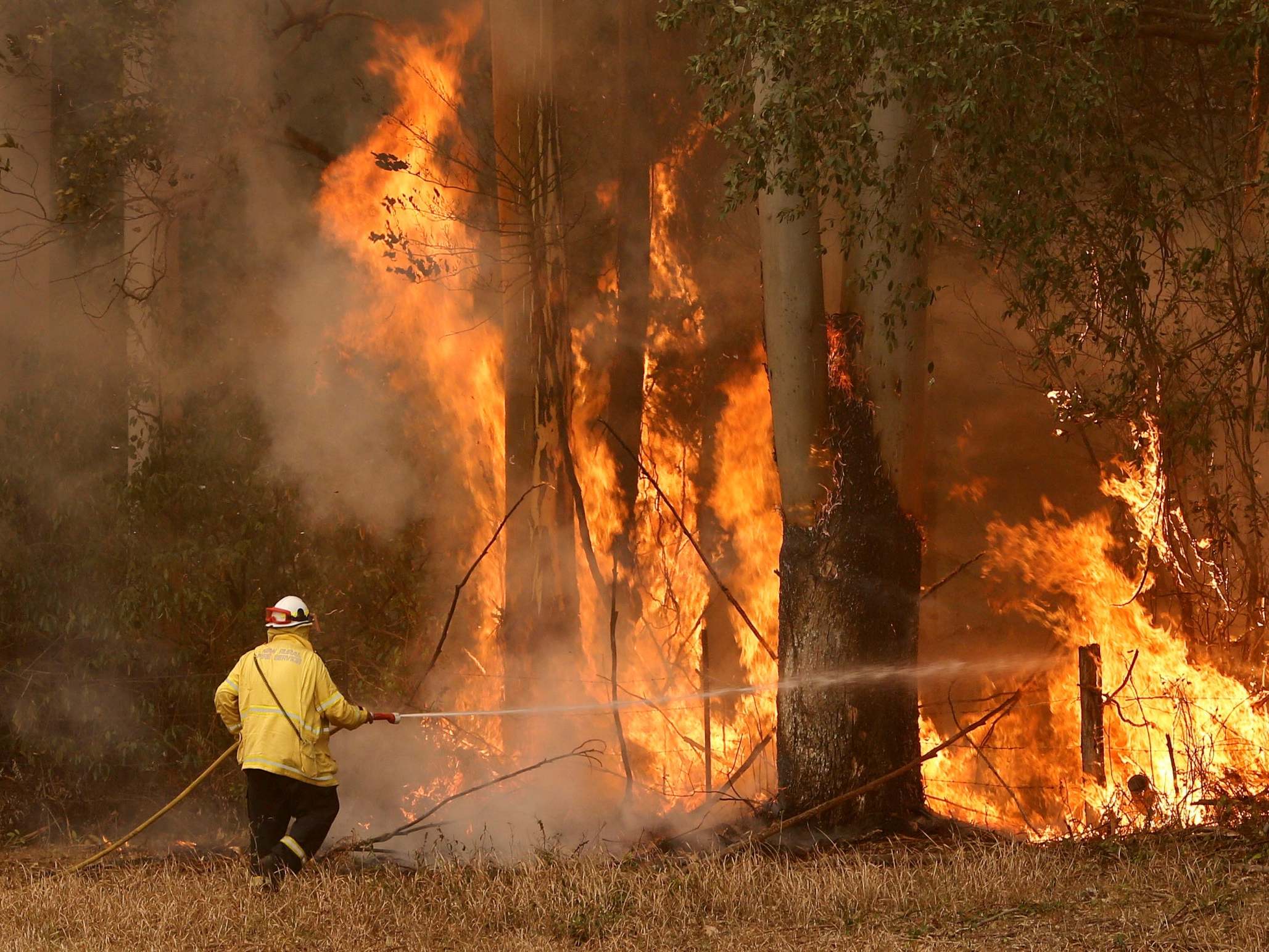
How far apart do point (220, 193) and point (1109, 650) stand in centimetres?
952

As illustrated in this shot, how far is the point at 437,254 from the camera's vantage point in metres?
13.4

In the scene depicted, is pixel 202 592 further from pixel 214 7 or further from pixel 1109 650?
pixel 1109 650

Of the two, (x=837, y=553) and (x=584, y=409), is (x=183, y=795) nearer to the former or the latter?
(x=837, y=553)

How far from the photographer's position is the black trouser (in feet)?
21.5

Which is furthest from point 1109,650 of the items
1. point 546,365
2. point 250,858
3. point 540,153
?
point 250,858

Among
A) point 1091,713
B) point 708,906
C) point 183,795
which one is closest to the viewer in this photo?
point 708,906

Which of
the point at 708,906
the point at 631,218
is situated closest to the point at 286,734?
the point at 708,906

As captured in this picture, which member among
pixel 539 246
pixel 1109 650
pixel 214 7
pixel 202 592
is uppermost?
pixel 214 7

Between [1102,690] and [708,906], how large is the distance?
13.7ft

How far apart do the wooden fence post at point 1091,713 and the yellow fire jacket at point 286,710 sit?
4669 mm

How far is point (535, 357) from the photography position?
1197 centimetres

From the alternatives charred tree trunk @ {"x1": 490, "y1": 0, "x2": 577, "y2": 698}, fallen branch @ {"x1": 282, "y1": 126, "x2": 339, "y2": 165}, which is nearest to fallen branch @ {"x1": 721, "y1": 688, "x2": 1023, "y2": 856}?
charred tree trunk @ {"x1": 490, "y1": 0, "x2": 577, "y2": 698}

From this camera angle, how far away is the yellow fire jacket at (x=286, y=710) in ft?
21.5

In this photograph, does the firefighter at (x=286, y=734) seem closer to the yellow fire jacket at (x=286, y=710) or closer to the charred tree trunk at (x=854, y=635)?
the yellow fire jacket at (x=286, y=710)
